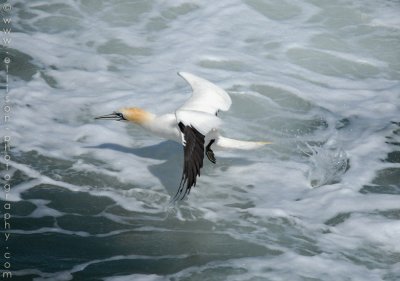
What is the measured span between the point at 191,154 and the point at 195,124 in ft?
1.71

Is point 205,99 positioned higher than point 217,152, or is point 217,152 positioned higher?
point 205,99

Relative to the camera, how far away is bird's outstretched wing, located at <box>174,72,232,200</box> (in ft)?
23.1

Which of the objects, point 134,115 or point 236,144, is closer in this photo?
point 236,144

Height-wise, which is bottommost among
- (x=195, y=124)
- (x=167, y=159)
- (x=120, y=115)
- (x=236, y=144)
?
(x=167, y=159)

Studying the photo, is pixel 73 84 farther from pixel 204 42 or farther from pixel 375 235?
pixel 375 235

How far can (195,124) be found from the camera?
24.7 ft

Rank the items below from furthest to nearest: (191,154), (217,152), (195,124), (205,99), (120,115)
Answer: (217,152), (120,115), (205,99), (195,124), (191,154)

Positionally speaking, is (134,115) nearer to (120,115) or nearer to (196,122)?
(120,115)

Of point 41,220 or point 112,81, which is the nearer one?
point 41,220

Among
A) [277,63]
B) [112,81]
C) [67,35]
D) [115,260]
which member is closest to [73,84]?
[112,81]

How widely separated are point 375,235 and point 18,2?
10.2m

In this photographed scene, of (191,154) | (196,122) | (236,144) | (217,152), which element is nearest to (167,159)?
(217,152)

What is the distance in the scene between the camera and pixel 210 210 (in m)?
7.44

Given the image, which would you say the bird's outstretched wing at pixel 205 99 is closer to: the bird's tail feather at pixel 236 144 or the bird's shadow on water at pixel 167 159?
the bird's tail feather at pixel 236 144
